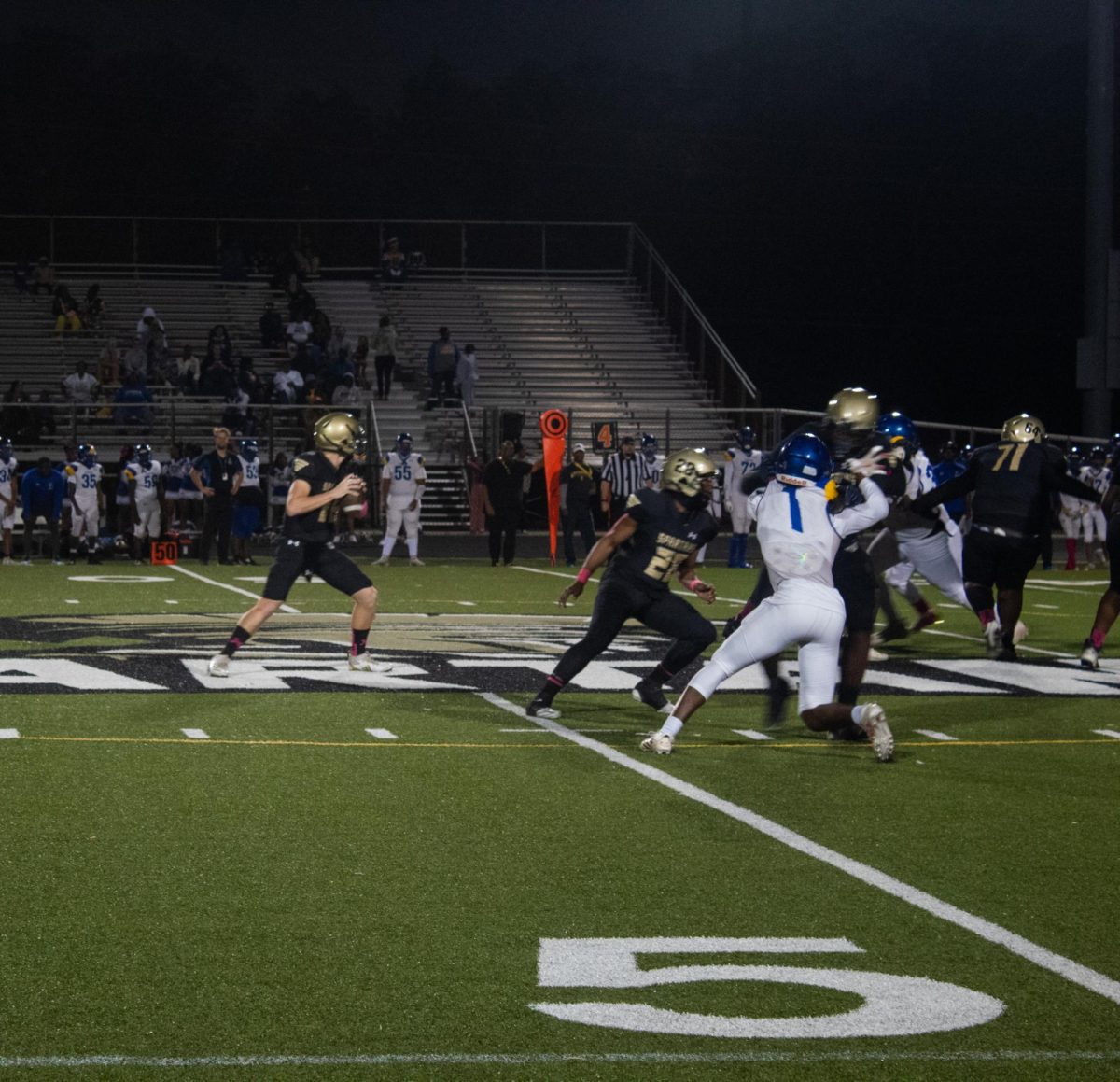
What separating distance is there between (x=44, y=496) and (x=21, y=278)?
14.5m

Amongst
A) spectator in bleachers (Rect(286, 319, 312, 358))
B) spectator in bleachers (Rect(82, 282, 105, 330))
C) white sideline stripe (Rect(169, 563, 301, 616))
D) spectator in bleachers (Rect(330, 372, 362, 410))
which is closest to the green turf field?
white sideline stripe (Rect(169, 563, 301, 616))

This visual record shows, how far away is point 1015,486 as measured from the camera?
13.8 metres

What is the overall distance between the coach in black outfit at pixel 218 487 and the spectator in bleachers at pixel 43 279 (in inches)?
588

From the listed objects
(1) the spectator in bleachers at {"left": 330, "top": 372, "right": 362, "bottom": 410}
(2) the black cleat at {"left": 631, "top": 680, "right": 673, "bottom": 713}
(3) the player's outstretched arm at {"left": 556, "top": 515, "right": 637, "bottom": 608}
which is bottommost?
(2) the black cleat at {"left": 631, "top": 680, "right": 673, "bottom": 713}

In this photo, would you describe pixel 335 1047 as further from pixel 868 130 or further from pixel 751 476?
pixel 868 130

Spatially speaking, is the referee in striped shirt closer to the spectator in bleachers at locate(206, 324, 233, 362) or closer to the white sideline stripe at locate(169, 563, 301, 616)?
the white sideline stripe at locate(169, 563, 301, 616)

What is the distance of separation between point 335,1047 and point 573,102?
54832 mm

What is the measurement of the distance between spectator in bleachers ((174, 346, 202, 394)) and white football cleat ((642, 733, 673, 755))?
1081 inches

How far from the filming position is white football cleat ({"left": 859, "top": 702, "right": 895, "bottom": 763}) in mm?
8703

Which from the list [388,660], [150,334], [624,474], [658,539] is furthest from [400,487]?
[658,539]

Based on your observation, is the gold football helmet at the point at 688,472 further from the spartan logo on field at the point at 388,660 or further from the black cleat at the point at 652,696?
the spartan logo on field at the point at 388,660

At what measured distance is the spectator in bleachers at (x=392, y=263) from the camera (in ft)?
138

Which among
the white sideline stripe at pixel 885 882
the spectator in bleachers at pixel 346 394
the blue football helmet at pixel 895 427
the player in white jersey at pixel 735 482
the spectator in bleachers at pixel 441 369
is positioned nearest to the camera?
the white sideline stripe at pixel 885 882

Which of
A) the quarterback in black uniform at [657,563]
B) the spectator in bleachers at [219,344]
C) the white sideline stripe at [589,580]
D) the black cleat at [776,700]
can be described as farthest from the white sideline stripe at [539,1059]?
the spectator in bleachers at [219,344]
